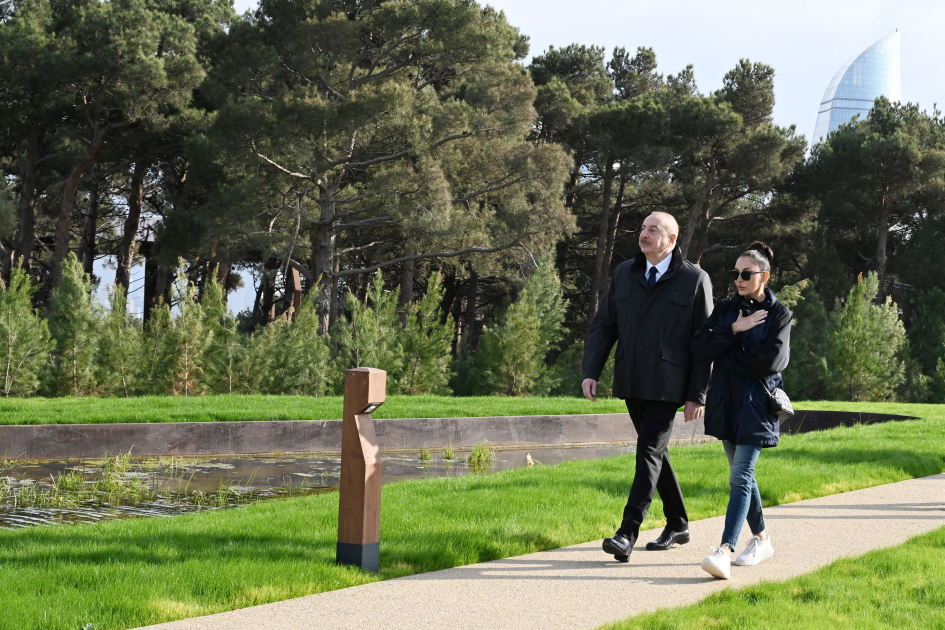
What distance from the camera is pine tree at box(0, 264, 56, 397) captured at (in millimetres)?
14859

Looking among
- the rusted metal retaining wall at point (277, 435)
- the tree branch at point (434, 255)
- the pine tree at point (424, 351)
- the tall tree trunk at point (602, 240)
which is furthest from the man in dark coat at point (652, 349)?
the tall tree trunk at point (602, 240)

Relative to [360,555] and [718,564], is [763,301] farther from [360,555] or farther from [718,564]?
[360,555]

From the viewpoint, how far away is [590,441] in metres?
14.6

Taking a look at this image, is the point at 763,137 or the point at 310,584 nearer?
the point at 310,584

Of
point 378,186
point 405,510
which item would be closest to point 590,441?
point 405,510

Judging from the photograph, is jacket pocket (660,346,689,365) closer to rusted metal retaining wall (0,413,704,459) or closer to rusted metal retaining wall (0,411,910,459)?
rusted metal retaining wall (0,411,910,459)

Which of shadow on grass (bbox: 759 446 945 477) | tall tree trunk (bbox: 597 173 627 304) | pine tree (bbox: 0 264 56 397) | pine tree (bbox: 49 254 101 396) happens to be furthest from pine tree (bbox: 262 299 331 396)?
tall tree trunk (bbox: 597 173 627 304)

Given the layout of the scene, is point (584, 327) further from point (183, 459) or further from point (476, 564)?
point (476, 564)

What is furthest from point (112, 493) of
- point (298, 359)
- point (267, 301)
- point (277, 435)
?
point (267, 301)

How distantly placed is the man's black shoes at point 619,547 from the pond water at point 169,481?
4.33m

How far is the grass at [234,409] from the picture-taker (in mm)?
11523

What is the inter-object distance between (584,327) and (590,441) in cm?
2550

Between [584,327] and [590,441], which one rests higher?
[584,327]

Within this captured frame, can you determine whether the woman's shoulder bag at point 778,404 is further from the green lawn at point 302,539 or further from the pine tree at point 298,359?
the pine tree at point 298,359
